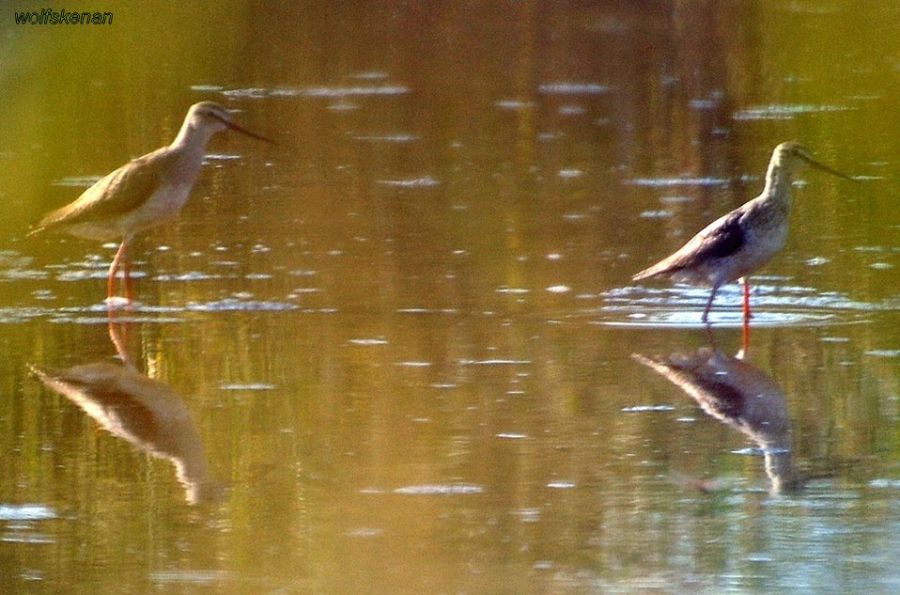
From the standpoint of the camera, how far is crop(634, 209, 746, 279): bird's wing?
9.37m

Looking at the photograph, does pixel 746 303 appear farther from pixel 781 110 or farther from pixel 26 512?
pixel 781 110

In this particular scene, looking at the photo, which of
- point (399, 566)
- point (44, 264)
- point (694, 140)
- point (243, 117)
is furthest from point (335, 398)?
point (243, 117)

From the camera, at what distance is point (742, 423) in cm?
709

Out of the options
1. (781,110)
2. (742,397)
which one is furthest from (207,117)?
(781,110)

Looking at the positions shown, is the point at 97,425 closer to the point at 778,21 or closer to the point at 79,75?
the point at 79,75

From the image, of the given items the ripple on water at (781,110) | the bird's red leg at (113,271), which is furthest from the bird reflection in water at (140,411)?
the ripple on water at (781,110)

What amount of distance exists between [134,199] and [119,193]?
0.09m

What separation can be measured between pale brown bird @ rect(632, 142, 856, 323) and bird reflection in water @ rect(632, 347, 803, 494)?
1.07 m

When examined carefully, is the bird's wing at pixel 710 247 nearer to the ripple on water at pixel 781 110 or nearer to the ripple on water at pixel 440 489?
the ripple on water at pixel 440 489

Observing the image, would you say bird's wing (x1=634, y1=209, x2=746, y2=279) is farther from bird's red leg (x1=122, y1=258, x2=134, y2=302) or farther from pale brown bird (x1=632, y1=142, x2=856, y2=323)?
bird's red leg (x1=122, y1=258, x2=134, y2=302)

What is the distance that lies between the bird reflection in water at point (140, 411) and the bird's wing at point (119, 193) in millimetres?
1904

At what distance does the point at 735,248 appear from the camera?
9344 millimetres

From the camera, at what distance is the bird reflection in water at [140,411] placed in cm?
670

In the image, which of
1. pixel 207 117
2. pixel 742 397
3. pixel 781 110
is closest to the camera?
pixel 742 397
